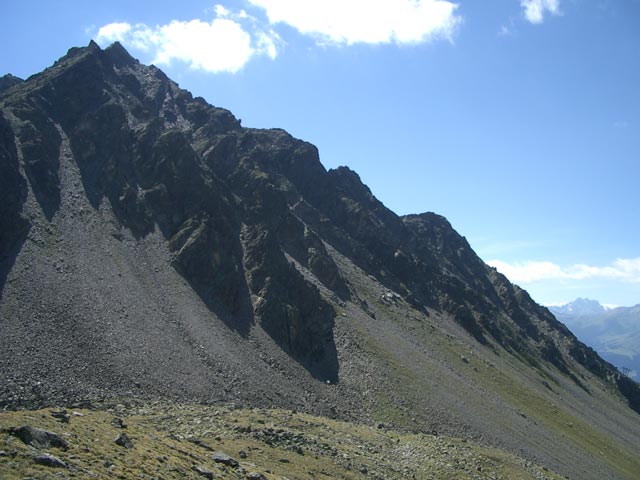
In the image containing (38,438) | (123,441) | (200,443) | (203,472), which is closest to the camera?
(38,438)

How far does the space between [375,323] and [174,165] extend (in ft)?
226

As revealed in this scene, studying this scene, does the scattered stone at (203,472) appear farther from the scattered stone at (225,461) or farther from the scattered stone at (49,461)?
the scattered stone at (49,461)

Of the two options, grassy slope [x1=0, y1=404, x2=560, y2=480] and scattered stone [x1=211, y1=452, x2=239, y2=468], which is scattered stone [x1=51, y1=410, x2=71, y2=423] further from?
scattered stone [x1=211, y1=452, x2=239, y2=468]

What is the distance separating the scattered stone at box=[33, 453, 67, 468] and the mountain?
118ft

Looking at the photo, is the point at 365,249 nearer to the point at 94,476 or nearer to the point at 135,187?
the point at 135,187

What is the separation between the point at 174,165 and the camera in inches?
5413

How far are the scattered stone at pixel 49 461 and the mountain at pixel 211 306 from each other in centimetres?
3602

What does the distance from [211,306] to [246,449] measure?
52931mm

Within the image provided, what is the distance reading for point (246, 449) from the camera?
53.1 m

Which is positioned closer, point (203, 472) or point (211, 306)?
point (203, 472)

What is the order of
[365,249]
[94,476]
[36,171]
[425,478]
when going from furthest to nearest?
1. [365,249]
2. [36,171]
3. [425,478]
4. [94,476]

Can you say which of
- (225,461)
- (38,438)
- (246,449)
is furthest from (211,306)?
(38,438)

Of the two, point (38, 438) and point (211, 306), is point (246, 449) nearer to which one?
point (38, 438)

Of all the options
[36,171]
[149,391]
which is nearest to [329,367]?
[149,391]
